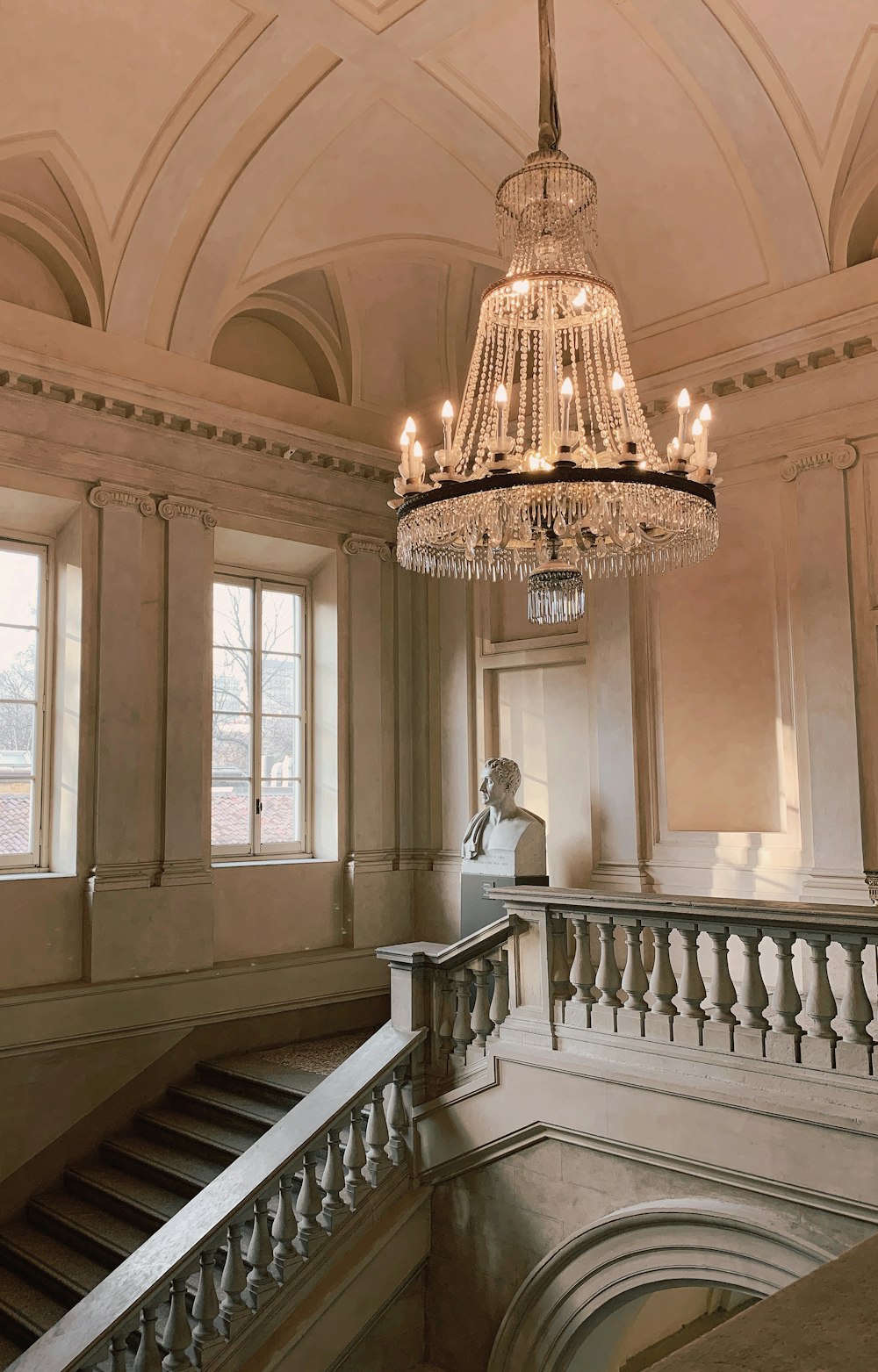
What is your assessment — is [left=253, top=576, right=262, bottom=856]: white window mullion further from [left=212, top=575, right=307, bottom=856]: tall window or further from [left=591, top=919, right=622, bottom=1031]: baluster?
[left=591, top=919, right=622, bottom=1031]: baluster

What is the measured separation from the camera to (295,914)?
7.81 m

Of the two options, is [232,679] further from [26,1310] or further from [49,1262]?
[26,1310]

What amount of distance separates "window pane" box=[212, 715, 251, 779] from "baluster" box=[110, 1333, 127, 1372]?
391 centimetres

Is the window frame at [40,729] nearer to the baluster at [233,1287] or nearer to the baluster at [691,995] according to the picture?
the baluster at [233,1287]

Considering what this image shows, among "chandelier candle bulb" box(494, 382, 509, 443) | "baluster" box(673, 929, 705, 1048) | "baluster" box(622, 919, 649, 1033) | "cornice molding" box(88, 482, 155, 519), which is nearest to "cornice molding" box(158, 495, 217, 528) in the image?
"cornice molding" box(88, 482, 155, 519)

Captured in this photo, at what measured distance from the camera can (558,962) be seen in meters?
5.05

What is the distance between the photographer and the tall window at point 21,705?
6.75 meters

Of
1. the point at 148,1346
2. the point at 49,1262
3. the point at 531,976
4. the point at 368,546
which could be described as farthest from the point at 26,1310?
the point at 368,546

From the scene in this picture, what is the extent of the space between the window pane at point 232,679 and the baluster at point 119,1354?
426 centimetres

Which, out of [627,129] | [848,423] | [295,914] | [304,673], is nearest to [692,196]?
[627,129]

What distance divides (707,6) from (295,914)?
6263 mm

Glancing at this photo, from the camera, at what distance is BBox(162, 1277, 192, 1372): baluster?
4426 millimetres

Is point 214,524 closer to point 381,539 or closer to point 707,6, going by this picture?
point 381,539

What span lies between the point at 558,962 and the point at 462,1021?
691 mm
